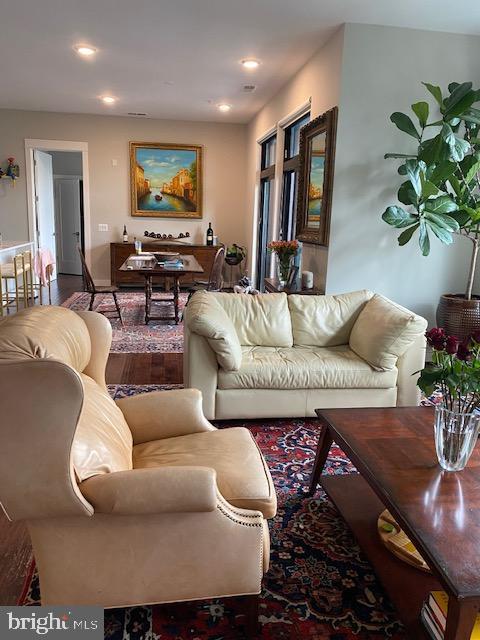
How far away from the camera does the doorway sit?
8.05 metres

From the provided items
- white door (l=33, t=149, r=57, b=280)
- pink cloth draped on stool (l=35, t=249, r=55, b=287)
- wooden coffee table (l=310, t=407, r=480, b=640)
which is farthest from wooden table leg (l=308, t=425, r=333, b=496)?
white door (l=33, t=149, r=57, b=280)

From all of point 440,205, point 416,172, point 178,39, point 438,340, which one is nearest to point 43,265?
point 178,39

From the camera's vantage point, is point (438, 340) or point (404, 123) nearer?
point (438, 340)

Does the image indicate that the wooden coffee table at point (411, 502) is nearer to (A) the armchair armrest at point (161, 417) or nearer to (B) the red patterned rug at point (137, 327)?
(A) the armchair armrest at point (161, 417)

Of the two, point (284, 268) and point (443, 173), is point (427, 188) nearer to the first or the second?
point (443, 173)

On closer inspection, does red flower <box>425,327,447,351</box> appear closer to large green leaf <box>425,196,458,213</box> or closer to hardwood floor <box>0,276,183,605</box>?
hardwood floor <box>0,276,183,605</box>

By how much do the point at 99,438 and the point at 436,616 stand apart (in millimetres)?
1174

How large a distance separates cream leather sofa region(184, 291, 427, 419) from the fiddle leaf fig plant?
74 cm

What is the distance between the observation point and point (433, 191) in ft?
11.6

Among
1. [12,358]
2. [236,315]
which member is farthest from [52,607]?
[236,315]

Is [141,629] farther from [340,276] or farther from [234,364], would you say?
[340,276]

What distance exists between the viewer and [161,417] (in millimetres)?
2092

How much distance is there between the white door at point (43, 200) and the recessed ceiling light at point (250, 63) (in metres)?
4.54

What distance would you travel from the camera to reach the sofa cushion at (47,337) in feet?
4.66
